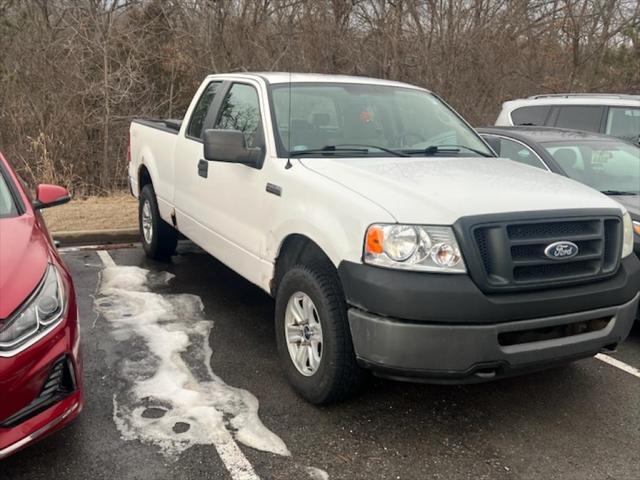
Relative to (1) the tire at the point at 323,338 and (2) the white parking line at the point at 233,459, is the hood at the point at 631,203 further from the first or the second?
(2) the white parking line at the point at 233,459

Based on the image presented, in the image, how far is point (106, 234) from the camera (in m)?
7.79

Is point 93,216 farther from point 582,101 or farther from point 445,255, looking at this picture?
point 582,101

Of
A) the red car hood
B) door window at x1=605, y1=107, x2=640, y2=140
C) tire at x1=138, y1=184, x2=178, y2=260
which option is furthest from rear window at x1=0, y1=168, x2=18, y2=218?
door window at x1=605, y1=107, x2=640, y2=140

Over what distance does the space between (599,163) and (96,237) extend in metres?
5.57

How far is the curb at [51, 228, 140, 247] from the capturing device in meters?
7.63

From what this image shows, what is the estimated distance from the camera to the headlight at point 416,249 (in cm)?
314

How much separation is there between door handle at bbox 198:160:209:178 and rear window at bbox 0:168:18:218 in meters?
1.56

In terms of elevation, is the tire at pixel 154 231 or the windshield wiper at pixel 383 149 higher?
the windshield wiper at pixel 383 149

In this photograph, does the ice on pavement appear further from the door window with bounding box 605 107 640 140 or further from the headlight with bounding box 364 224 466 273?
the door window with bounding box 605 107 640 140

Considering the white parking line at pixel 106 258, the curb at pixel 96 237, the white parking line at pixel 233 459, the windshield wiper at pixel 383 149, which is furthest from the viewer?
the curb at pixel 96 237

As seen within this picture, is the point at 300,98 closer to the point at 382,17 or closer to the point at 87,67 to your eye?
the point at 87,67

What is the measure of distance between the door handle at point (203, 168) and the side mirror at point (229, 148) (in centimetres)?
85

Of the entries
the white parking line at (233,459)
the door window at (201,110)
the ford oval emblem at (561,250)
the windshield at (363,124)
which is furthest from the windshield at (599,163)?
the white parking line at (233,459)

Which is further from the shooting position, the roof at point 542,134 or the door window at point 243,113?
the roof at point 542,134
